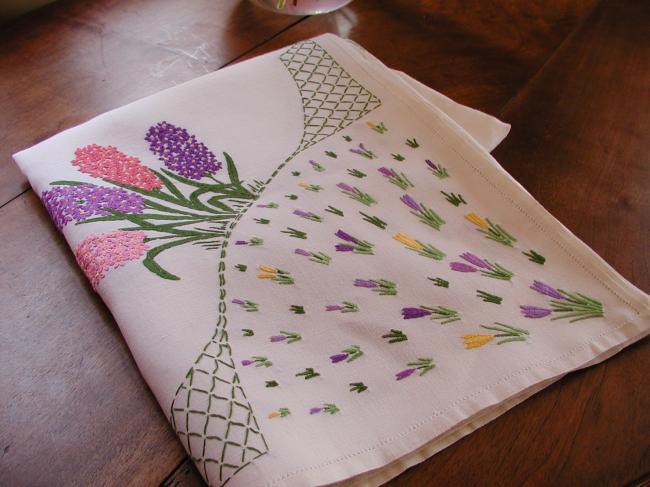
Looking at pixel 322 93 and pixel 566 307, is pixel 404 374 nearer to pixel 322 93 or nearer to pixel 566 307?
pixel 566 307

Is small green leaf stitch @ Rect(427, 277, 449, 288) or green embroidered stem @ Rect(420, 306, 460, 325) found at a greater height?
small green leaf stitch @ Rect(427, 277, 449, 288)

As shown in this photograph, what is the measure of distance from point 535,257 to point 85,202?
393 mm

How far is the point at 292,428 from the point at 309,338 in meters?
0.07

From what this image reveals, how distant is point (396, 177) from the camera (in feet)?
1.83

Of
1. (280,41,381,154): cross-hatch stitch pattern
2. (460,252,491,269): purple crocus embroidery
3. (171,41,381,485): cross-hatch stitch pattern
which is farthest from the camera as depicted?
(280,41,381,154): cross-hatch stitch pattern

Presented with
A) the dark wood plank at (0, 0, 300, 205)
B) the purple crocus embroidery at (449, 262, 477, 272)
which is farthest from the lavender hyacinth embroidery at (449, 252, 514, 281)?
the dark wood plank at (0, 0, 300, 205)

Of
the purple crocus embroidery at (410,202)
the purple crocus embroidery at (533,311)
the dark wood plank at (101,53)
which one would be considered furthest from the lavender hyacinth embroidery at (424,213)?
the dark wood plank at (101,53)

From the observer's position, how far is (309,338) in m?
0.44

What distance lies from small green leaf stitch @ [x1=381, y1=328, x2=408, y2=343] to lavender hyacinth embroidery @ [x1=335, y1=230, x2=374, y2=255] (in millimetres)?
78

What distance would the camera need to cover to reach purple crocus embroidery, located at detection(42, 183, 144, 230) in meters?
0.52

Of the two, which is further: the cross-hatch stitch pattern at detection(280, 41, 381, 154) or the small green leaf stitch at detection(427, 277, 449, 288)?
the cross-hatch stitch pattern at detection(280, 41, 381, 154)

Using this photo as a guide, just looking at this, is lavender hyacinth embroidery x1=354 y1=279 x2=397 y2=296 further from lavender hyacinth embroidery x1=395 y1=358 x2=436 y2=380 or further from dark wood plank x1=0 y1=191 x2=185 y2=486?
dark wood plank x1=0 y1=191 x2=185 y2=486

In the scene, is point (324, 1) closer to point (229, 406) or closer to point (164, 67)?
point (164, 67)

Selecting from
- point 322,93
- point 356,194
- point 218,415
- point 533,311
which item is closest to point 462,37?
point 322,93
